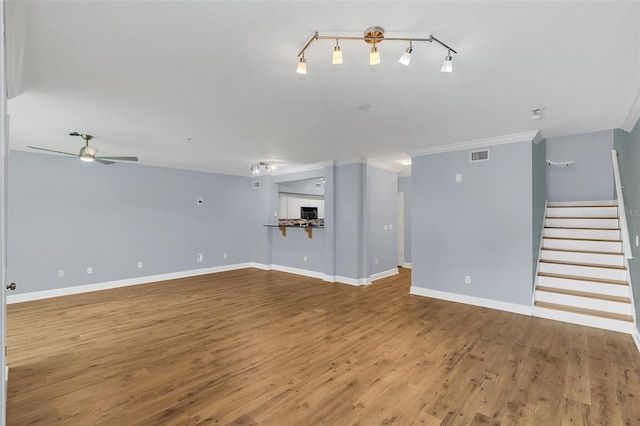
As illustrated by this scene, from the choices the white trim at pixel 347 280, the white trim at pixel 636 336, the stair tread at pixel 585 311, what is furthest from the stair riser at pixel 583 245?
the white trim at pixel 347 280

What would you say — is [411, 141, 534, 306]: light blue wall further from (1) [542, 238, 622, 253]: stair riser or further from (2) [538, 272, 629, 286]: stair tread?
(1) [542, 238, 622, 253]: stair riser

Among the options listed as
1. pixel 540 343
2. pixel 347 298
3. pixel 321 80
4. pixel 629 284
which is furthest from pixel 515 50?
pixel 347 298

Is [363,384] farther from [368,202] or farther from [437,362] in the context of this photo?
[368,202]

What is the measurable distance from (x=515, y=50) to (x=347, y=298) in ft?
13.5

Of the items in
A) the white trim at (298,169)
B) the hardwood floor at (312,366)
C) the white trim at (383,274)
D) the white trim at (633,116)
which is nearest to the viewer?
the hardwood floor at (312,366)

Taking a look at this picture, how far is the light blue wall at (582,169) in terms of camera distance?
5.01 metres

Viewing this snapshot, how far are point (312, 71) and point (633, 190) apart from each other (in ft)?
13.1

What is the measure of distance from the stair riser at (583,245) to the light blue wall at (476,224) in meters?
1.02

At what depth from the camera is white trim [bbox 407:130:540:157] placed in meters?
4.27

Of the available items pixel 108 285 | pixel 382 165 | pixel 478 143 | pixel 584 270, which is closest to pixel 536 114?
pixel 478 143

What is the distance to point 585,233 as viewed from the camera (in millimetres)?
4816

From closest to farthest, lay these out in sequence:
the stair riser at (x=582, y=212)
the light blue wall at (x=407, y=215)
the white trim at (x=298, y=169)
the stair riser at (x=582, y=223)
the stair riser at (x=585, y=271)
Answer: the stair riser at (x=585, y=271)
the stair riser at (x=582, y=223)
the stair riser at (x=582, y=212)
the white trim at (x=298, y=169)
the light blue wall at (x=407, y=215)

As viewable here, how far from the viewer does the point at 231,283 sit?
6.43 meters

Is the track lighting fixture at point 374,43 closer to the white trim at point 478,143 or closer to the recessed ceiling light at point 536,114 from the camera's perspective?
the recessed ceiling light at point 536,114
